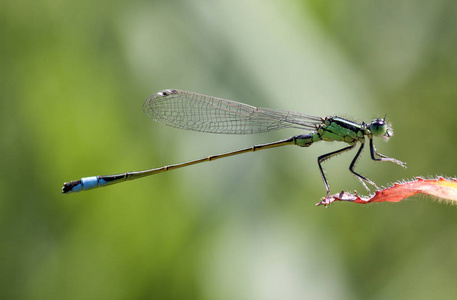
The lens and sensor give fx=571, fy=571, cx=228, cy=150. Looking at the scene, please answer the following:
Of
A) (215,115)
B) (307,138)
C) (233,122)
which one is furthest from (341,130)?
(215,115)

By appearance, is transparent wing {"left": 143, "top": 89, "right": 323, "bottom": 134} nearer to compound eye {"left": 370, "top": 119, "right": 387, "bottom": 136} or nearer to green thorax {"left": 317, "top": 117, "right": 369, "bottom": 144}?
green thorax {"left": 317, "top": 117, "right": 369, "bottom": 144}

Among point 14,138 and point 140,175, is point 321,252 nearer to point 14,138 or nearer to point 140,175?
point 140,175

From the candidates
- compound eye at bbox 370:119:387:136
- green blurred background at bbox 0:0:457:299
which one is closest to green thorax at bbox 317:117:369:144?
compound eye at bbox 370:119:387:136

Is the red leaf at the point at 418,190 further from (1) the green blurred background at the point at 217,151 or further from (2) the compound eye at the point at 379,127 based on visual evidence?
(1) the green blurred background at the point at 217,151

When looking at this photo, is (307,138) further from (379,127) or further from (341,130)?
(379,127)

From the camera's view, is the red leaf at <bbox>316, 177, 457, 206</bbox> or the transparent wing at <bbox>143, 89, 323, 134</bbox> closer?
the red leaf at <bbox>316, 177, 457, 206</bbox>

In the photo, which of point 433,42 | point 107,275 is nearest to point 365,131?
point 433,42

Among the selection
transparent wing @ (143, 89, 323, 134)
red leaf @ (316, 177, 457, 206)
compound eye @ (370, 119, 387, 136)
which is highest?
transparent wing @ (143, 89, 323, 134)
